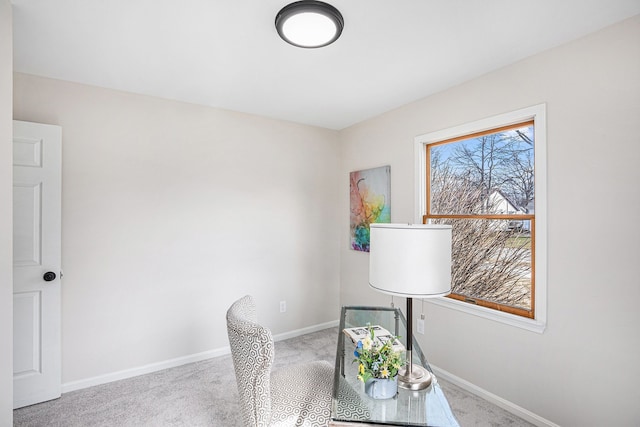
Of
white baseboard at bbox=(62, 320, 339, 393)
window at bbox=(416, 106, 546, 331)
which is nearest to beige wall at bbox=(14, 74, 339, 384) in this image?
white baseboard at bbox=(62, 320, 339, 393)

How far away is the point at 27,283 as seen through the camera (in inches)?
87.8

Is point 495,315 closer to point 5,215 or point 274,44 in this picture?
point 274,44

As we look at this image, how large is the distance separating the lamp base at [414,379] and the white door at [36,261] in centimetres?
254

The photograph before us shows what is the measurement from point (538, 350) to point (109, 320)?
3.23 m

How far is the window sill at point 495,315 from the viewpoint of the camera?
1998 millimetres

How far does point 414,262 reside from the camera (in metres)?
1.30

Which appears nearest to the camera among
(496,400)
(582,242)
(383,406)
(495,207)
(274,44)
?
(383,406)

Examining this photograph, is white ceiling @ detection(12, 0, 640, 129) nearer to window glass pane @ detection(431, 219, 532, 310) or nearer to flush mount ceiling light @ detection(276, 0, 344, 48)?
flush mount ceiling light @ detection(276, 0, 344, 48)

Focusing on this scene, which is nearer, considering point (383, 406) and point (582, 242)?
point (383, 406)

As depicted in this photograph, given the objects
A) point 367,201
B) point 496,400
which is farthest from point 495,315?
point 367,201

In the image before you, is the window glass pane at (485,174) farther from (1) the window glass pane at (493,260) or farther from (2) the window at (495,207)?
(1) the window glass pane at (493,260)

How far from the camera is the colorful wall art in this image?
316 centimetres

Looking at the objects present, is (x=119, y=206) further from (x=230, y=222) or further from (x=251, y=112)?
(x=251, y=112)

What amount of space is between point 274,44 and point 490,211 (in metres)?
1.95
